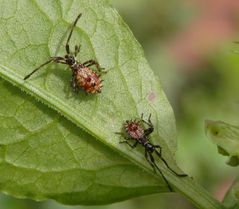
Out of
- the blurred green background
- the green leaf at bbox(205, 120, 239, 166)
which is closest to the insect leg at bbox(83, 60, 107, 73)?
the green leaf at bbox(205, 120, 239, 166)

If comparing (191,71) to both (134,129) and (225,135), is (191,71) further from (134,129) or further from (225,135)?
(225,135)

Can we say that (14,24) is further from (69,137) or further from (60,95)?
(69,137)

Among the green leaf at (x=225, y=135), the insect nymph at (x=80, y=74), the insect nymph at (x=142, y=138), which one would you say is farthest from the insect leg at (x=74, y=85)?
the green leaf at (x=225, y=135)

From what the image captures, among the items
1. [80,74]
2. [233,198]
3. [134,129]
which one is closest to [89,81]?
[80,74]

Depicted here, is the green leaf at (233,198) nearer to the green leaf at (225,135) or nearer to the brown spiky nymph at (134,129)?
the green leaf at (225,135)

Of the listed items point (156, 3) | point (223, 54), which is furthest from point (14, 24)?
point (156, 3)

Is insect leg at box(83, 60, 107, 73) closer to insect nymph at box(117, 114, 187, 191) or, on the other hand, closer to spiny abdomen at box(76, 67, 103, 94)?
spiny abdomen at box(76, 67, 103, 94)

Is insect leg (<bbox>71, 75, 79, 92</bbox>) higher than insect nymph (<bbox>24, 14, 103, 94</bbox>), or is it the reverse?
insect nymph (<bbox>24, 14, 103, 94</bbox>)
